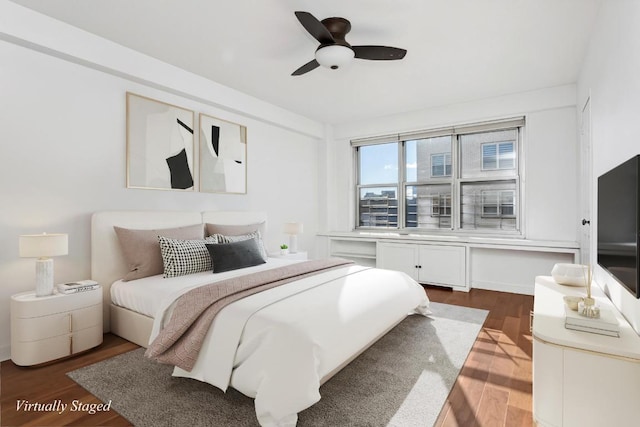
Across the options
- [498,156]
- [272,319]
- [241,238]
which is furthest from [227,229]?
[498,156]

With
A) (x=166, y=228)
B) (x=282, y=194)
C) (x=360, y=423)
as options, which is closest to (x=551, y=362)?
(x=360, y=423)

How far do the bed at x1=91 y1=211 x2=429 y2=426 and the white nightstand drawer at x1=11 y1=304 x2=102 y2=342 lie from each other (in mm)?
239

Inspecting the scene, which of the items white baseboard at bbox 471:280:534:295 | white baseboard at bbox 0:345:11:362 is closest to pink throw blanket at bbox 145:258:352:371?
white baseboard at bbox 0:345:11:362

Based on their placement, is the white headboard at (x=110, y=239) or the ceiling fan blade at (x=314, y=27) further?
the white headboard at (x=110, y=239)

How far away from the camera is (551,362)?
1588 millimetres

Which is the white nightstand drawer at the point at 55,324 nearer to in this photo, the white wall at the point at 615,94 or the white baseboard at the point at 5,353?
the white baseboard at the point at 5,353

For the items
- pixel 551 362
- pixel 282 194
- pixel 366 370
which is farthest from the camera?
pixel 282 194

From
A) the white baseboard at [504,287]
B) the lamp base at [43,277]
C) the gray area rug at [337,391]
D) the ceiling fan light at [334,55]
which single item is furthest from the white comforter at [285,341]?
the white baseboard at [504,287]

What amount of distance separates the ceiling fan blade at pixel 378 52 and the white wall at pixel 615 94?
4.37ft

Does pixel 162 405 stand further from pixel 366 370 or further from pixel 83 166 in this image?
pixel 83 166

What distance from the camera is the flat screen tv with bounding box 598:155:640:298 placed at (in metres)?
1.49

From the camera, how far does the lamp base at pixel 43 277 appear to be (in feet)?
→ 8.08

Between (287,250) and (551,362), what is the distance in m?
3.56

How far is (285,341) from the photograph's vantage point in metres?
1.74
